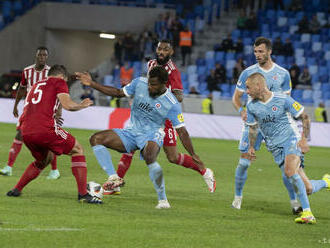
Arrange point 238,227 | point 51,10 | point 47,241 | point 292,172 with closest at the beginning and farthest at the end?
point 47,241, point 238,227, point 292,172, point 51,10

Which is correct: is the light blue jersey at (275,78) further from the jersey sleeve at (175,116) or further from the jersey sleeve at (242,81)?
the jersey sleeve at (175,116)

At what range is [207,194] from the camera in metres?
12.2

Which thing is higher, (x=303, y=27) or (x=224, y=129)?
(x=303, y=27)

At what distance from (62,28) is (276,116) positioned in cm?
2990

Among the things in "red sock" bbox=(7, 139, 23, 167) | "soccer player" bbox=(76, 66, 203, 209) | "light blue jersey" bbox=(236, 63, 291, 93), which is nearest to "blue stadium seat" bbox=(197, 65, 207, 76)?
"red sock" bbox=(7, 139, 23, 167)

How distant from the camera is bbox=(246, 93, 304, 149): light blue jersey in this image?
31.9ft

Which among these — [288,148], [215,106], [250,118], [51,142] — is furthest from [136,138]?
[215,106]

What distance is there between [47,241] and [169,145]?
173 inches

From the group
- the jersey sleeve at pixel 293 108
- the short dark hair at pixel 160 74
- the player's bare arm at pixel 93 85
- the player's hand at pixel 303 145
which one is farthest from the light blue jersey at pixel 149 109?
the player's hand at pixel 303 145

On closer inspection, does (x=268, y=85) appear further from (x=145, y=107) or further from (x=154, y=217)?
(x=154, y=217)

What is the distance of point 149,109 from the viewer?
10352 mm

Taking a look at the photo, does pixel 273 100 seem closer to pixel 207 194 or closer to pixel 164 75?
pixel 164 75

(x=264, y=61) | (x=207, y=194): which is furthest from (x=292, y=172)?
(x=207, y=194)

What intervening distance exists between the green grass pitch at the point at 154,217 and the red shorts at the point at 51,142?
0.65m
